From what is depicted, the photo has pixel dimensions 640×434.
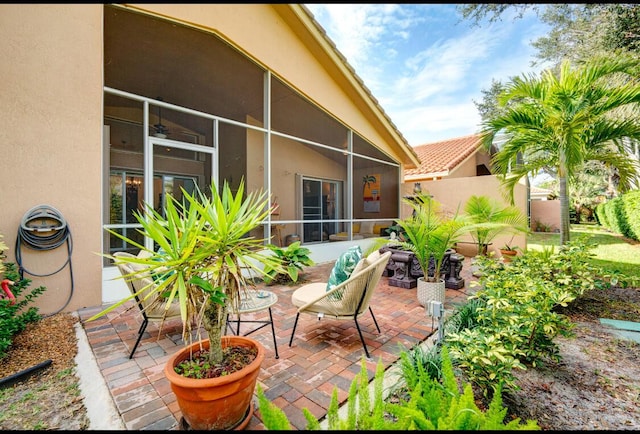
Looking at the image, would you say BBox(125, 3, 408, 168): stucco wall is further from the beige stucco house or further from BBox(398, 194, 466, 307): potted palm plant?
BBox(398, 194, 466, 307): potted palm plant

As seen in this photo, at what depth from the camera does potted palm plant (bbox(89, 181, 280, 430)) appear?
5.20 ft

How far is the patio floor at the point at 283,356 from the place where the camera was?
1917 millimetres

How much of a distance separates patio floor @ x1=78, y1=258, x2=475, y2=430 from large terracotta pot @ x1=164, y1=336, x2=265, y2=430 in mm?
190

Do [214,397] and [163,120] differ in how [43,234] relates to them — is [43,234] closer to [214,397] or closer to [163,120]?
[214,397]

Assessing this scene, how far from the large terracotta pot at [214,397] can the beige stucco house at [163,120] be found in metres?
1.60

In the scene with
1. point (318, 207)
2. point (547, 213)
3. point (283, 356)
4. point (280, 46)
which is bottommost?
point (283, 356)

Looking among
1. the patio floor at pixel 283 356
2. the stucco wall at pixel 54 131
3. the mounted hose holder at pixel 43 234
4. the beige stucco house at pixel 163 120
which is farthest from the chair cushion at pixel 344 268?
the mounted hose holder at pixel 43 234

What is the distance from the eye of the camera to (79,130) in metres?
3.59

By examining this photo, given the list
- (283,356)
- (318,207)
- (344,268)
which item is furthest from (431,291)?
(318,207)

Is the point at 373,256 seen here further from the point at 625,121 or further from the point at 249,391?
the point at 625,121

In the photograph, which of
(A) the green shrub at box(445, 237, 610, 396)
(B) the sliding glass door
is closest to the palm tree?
(A) the green shrub at box(445, 237, 610, 396)

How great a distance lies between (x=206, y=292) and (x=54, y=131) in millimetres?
3492

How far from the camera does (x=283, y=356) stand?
2607mm

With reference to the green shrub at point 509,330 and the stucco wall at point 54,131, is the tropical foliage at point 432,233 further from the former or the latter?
the stucco wall at point 54,131
